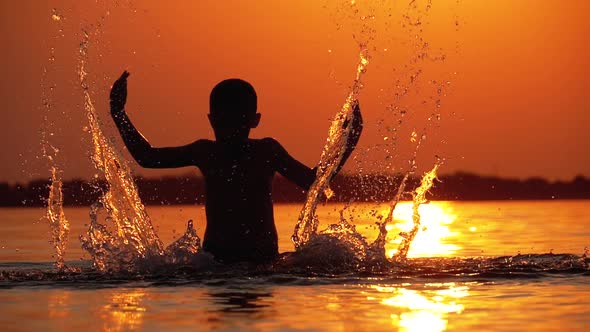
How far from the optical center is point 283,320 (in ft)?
25.6

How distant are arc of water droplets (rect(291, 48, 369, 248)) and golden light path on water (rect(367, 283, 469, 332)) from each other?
6.11ft

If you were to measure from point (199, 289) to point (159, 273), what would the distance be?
1381 mm

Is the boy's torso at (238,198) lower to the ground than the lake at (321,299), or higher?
higher

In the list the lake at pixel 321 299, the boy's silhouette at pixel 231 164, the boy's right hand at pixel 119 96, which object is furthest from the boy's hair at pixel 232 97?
the lake at pixel 321 299

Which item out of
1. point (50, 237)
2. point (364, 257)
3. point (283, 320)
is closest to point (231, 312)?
point (283, 320)

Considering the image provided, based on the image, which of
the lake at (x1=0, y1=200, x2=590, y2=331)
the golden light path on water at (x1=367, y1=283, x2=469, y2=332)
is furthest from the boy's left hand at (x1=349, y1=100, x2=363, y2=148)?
the golden light path on water at (x1=367, y1=283, x2=469, y2=332)

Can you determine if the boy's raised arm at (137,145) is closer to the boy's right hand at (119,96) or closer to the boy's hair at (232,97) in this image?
the boy's right hand at (119,96)

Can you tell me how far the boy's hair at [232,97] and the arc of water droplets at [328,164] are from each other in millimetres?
896

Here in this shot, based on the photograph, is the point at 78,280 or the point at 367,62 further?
the point at 367,62

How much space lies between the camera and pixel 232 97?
35.7 ft

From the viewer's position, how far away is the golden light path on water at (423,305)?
759cm

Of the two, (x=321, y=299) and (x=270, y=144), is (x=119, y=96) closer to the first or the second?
(x=270, y=144)

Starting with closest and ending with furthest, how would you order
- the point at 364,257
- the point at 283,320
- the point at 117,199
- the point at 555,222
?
the point at 283,320 → the point at 364,257 → the point at 117,199 → the point at 555,222

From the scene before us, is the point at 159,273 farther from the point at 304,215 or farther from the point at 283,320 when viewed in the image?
the point at 283,320
